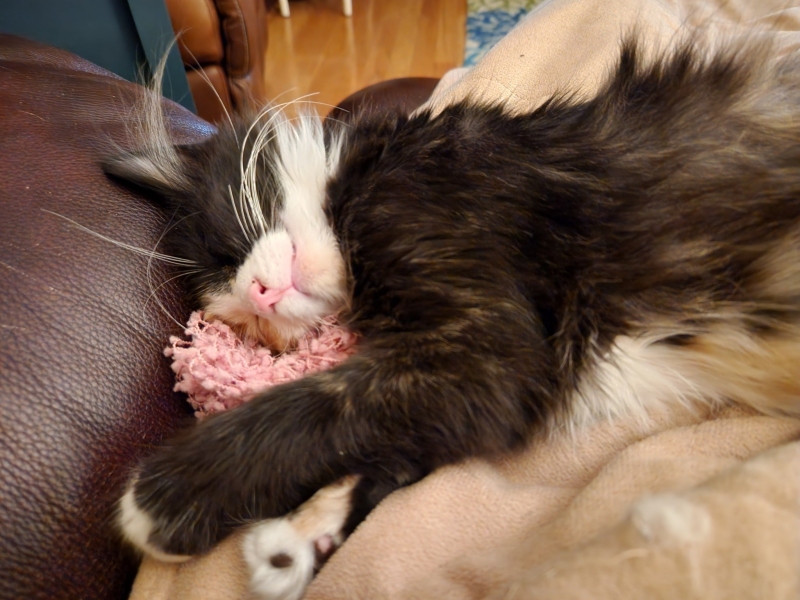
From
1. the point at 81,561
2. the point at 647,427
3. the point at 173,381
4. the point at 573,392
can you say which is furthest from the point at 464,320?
the point at 81,561

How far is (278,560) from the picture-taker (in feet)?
2.17

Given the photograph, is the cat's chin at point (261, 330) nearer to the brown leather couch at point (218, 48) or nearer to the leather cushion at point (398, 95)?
the leather cushion at point (398, 95)

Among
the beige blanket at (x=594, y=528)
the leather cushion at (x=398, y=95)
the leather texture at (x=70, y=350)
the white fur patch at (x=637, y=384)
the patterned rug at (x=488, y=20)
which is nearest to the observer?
the beige blanket at (x=594, y=528)

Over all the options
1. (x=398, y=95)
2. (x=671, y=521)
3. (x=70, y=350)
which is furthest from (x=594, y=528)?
(x=398, y=95)

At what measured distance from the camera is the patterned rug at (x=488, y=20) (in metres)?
3.01

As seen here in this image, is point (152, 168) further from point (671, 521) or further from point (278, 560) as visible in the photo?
point (671, 521)

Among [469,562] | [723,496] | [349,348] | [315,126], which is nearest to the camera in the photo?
[723,496]

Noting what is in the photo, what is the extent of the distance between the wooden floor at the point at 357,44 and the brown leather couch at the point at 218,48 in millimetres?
612

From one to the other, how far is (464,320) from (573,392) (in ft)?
0.61

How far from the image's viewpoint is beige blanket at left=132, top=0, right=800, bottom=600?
17.8 inches

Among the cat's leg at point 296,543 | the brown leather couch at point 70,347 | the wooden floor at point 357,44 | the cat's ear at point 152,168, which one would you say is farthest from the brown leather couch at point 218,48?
the cat's leg at point 296,543

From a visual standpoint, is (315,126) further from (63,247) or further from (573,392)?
(573,392)

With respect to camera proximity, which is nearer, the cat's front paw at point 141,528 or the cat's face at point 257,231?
the cat's front paw at point 141,528

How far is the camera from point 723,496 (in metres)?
0.48
